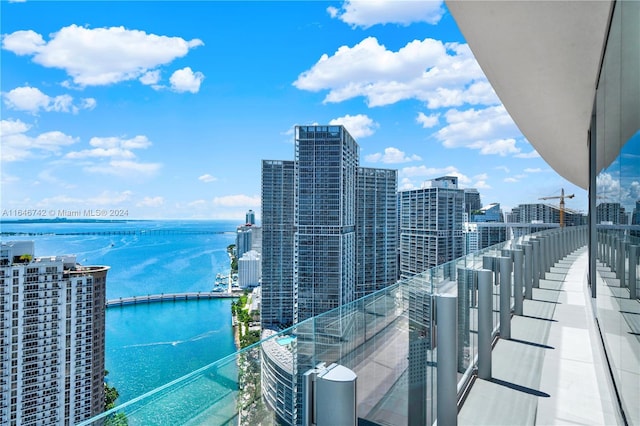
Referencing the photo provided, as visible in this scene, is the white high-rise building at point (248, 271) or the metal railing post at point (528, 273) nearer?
the metal railing post at point (528, 273)

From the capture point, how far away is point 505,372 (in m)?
2.77

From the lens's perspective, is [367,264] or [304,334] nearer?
[304,334]

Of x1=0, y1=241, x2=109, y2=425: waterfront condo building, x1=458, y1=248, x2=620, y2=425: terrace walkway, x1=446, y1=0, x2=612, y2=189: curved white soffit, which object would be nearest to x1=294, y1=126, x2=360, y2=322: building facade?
x1=0, y1=241, x2=109, y2=425: waterfront condo building

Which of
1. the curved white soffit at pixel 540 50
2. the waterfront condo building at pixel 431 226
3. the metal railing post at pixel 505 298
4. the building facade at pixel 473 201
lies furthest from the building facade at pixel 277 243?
the metal railing post at pixel 505 298

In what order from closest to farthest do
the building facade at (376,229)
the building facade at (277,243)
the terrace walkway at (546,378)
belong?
the terrace walkway at (546,378) → the building facade at (277,243) → the building facade at (376,229)

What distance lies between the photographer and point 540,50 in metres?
3.25

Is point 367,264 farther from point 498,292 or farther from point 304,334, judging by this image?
point 304,334

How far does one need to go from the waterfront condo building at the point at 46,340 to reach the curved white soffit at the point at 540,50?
69.3ft

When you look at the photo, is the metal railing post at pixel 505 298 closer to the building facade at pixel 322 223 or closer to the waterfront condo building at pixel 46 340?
the waterfront condo building at pixel 46 340

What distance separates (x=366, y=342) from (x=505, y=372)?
1.96 m

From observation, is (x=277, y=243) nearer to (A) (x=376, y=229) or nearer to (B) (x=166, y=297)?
(A) (x=376, y=229)

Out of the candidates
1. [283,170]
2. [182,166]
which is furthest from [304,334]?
[182,166]

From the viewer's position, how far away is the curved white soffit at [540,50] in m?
2.69

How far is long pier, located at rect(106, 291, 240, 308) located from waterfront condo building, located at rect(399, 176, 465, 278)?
3110cm
